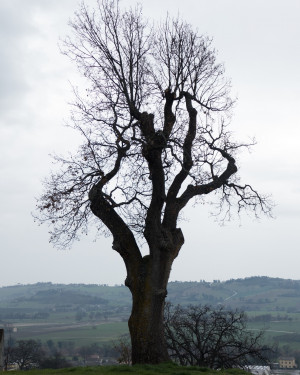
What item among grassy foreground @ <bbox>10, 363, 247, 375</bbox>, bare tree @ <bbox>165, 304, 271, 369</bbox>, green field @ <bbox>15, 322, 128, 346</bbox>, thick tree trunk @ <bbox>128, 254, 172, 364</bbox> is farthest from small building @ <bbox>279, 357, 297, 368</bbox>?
grassy foreground @ <bbox>10, 363, 247, 375</bbox>

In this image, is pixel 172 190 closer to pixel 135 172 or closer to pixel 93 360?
pixel 135 172

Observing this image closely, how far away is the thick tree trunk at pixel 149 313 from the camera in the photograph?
16656 mm

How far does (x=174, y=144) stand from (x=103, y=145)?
2.48 m

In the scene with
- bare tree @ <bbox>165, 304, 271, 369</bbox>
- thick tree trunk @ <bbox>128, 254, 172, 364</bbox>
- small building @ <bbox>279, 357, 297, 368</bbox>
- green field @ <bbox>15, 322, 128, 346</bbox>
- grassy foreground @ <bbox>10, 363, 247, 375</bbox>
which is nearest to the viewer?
grassy foreground @ <bbox>10, 363, 247, 375</bbox>

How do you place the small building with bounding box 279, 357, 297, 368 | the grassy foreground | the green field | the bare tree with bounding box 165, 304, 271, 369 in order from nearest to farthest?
the grassy foreground → the bare tree with bounding box 165, 304, 271, 369 → the small building with bounding box 279, 357, 297, 368 → the green field

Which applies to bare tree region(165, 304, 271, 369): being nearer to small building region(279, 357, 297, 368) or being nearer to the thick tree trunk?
the thick tree trunk

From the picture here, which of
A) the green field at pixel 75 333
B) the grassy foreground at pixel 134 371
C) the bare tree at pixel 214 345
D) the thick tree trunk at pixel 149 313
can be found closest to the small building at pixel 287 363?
the bare tree at pixel 214 345

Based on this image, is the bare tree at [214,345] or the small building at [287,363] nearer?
the bare tree at [214,345]

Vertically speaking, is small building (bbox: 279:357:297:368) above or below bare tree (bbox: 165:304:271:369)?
below

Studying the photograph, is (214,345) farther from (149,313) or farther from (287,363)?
(287,363)

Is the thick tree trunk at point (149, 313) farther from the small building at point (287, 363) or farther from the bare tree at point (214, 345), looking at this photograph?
the small building at point (287, 363)

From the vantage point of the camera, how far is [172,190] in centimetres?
1830

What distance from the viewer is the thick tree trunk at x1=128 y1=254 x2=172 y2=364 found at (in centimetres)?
1666

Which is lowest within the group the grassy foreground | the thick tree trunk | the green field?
the green field
